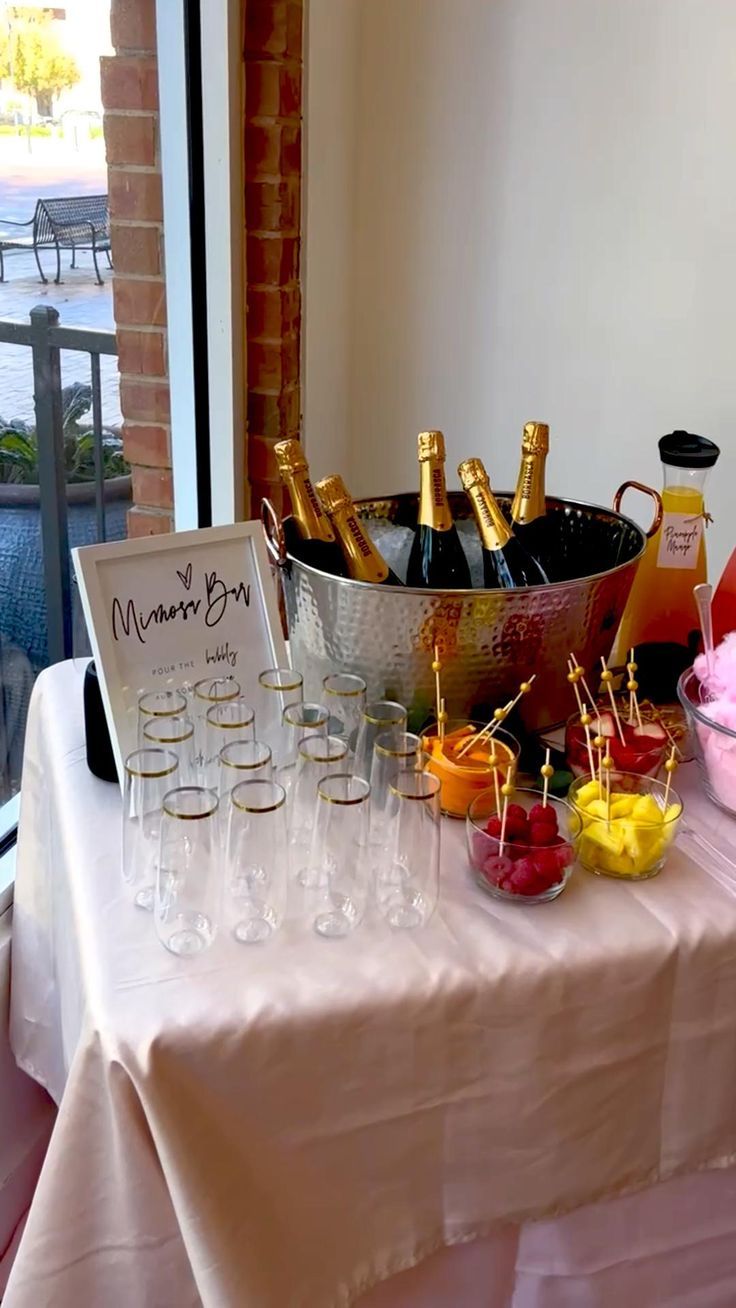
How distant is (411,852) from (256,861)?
0.12 metres

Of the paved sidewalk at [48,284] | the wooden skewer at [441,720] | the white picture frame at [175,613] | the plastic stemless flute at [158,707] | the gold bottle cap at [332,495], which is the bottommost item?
the wooden skewer at [441,720]

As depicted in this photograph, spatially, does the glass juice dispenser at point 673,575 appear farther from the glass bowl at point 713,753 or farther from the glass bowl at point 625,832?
the glass bowl at point 625,832

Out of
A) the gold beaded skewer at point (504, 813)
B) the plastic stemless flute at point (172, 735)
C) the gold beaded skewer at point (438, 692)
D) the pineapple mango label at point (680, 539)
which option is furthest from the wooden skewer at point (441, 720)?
the pineapple mango label at point (680, 539)

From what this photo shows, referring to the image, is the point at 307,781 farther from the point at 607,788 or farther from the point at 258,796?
the point at 607,788

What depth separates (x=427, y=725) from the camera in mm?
958

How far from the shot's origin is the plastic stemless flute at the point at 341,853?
775 mm

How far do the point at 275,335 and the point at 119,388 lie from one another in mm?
259

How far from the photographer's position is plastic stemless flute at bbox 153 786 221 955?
74 centimetres

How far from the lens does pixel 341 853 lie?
2.60 feet

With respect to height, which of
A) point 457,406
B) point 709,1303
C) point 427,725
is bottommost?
point 709,1303

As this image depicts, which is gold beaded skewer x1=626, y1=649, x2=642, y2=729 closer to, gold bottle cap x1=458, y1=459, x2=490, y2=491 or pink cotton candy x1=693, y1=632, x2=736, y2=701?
pink cotton candy x1=693, y1=632, x2=736, y2=701

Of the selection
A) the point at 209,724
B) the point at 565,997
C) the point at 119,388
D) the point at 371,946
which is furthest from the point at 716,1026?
the point at 119,388

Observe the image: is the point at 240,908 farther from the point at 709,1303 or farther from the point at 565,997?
the point at 709,1303

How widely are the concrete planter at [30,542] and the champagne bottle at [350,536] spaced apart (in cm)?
68
